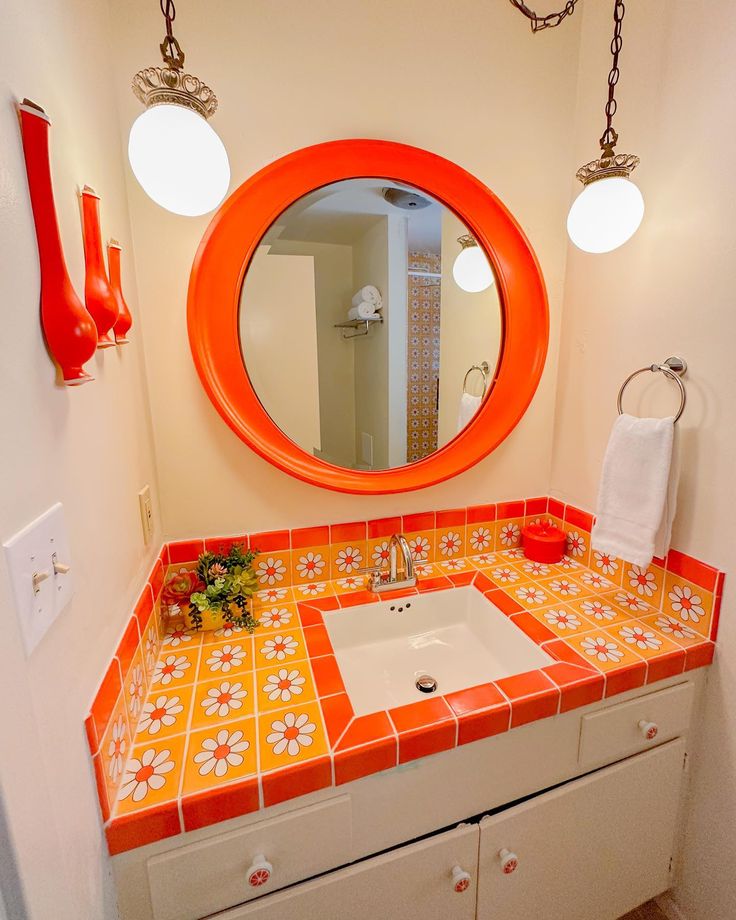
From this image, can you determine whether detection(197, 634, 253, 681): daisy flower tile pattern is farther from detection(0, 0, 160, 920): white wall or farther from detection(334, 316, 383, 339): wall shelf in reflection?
detection(334, 316, 383, 339): wall shelf in reflection

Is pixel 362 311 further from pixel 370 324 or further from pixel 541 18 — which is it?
pixel 541 18

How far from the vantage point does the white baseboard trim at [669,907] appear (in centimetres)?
112

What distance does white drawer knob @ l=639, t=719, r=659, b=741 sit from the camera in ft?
Result: 3.22

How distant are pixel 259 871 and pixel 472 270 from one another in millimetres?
1378

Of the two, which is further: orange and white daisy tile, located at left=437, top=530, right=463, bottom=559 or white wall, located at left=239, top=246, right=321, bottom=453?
orange and white daisy tile, located at left=437, top=530, right=463, bottom=559

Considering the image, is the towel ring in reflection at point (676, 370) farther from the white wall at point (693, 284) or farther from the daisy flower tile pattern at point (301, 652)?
the daisy flower tile pattern at point (301, 652)

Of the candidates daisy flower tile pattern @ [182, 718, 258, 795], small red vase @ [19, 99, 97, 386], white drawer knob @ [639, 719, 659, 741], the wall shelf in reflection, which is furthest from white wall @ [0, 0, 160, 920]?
white drawer knob @ [639, 719, 659, 741]

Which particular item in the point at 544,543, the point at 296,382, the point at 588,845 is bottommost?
the point at 588,845

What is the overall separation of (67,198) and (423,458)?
94 cm

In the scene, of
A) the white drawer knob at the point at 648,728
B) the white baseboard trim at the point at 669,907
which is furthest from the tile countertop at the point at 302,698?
the white baseboard trim at the point at 669,907

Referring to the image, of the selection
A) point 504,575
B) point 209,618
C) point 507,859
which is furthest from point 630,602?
point 209,618

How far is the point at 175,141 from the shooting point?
74 centimetres

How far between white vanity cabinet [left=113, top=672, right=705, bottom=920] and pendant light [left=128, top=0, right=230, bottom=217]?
42.5 inches

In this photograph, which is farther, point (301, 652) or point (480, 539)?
point (480, 539)
